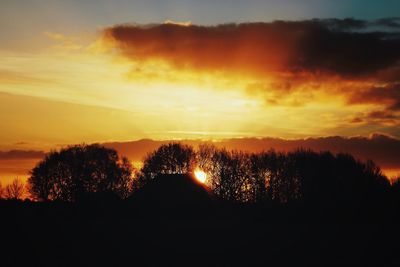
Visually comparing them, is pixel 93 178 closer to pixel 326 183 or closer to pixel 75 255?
pixel 326 183

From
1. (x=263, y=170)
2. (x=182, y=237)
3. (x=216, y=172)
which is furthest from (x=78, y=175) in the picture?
(x=182, y=237)

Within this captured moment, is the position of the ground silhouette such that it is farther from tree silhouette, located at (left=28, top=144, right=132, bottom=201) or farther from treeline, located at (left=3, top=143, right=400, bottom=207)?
tree silhouette, located at (left=28, top=144, right=132, bottom=201)

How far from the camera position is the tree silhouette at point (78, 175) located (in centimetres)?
8375

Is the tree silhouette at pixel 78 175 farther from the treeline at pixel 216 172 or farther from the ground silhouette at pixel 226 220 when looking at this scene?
the ground silhouette at pixel 226 220

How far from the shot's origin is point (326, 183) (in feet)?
257

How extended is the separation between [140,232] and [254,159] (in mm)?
46358

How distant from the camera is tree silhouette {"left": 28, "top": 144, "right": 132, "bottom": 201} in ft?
275

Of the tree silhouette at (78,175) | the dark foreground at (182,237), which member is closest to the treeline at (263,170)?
the tree silhouette at (78,175)

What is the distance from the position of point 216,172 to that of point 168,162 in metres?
9.15

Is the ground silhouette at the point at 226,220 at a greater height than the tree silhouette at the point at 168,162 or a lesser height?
lesser

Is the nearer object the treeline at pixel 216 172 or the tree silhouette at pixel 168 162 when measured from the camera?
the treeline at pixel 216 172

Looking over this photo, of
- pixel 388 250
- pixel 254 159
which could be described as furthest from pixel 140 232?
pixel 254 159

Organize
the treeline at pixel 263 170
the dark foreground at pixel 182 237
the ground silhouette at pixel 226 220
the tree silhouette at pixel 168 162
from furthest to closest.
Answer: the tree silhouette at pixel 168 162
the treeline at pixel 263 170
the ground silhouette at pixel 226 220
the dark foreground at pixel 182 237

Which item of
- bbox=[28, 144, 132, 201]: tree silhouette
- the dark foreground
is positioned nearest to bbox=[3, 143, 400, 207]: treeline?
bbox=[28, 144, 132, 201]: tree silhouette
